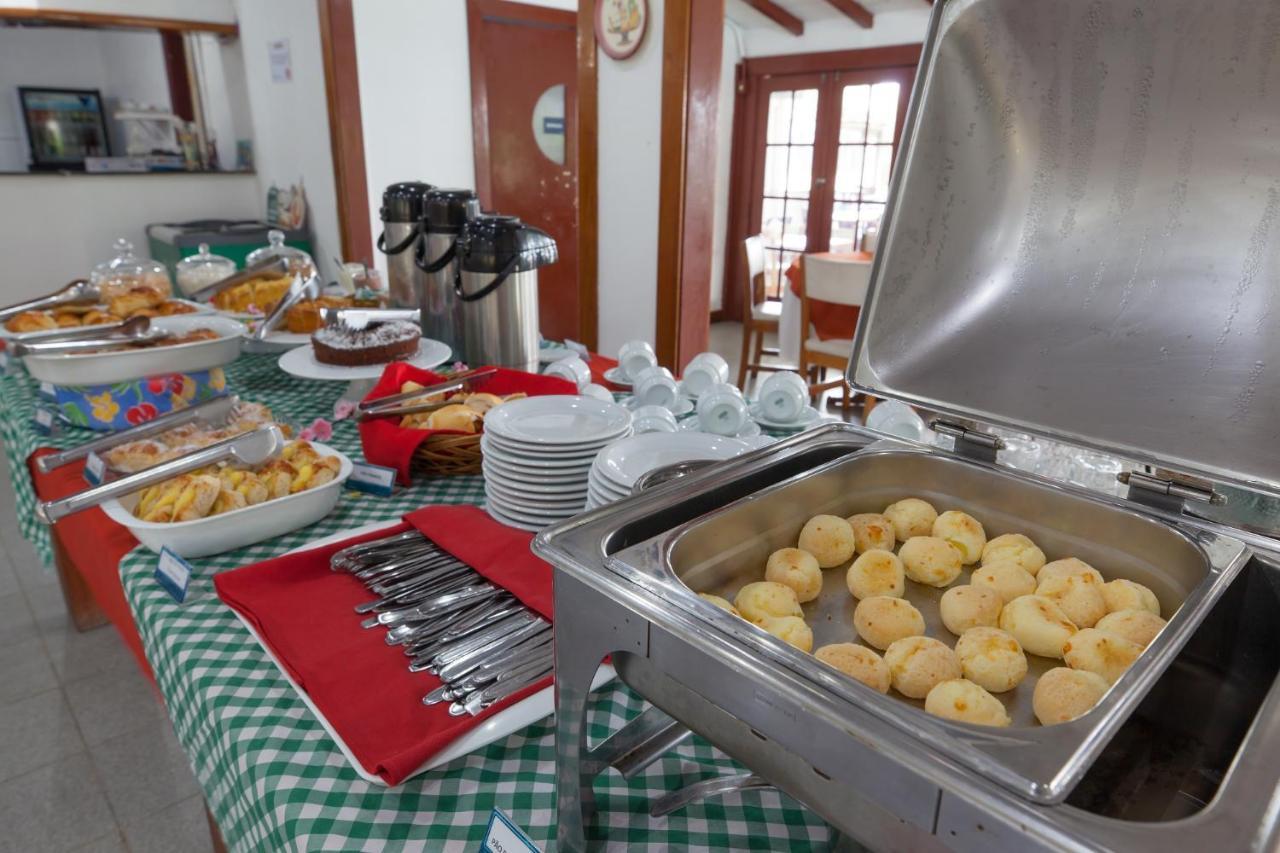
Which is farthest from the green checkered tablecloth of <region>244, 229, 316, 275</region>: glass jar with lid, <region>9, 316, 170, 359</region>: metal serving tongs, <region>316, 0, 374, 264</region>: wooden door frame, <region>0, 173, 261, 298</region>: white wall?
<region>0, 173, 261, 298</region>: white wall

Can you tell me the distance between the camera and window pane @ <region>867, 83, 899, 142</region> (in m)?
4.78

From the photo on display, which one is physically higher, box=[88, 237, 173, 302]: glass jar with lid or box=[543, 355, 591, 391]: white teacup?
box=[88, 237, 173, 302]: glass jar with lid

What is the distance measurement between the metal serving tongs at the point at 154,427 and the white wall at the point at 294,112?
87.9 inches

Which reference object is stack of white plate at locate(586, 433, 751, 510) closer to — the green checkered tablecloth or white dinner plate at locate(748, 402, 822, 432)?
the green checkered tablecloth

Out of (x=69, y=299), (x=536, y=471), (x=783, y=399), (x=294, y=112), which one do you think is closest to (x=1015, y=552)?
(x=536, y=471)

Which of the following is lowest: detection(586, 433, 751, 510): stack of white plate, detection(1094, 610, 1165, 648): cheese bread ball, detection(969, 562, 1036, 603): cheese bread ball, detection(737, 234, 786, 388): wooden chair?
detection(737, 234, 786, 388): wooden chair

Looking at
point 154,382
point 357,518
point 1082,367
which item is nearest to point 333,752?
point 357,518

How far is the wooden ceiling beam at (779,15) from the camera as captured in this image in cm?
479

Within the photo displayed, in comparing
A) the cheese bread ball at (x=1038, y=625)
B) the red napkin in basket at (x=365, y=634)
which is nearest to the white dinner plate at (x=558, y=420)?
the red napkin in basket at (x=365, y=634)

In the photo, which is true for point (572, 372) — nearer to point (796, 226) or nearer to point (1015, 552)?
point (1015, 552)

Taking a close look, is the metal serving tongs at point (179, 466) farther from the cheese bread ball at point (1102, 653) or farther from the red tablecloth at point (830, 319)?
the red tablecloth at point (830, 319)

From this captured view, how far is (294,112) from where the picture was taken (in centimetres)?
329

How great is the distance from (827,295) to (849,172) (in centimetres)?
233

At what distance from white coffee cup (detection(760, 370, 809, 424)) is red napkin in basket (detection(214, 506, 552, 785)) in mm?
518
